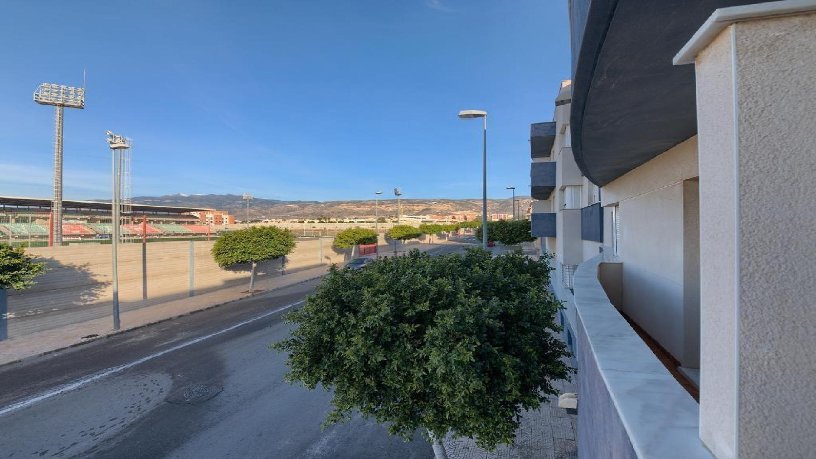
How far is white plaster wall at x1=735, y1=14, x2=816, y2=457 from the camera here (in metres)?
1.61

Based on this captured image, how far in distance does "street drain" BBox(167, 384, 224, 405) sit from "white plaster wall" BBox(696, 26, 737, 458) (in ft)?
37.4

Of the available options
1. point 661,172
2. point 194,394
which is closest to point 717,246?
point 661,172

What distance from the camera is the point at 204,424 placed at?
8.88m

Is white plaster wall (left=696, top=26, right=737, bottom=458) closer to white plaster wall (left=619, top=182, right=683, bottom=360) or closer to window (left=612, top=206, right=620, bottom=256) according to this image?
white plaster wall (left=619, top=182, right=683, bottom=360)

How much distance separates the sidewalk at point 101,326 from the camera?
13969mm

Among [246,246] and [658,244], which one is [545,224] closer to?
[658,244]

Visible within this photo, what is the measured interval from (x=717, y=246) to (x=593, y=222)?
1404 cm

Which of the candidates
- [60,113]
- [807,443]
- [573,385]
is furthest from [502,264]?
[60,113]

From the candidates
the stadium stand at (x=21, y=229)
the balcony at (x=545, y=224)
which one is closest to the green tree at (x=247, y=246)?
the stadium stand at (x=21, y=229)

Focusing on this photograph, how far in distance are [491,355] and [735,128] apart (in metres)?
3.62

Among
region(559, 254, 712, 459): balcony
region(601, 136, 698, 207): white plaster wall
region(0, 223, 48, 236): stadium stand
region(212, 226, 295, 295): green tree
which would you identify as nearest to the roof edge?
region(559, 254, 712, 459): balcony

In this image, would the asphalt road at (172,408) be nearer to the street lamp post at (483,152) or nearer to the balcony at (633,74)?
the balcony at (633,74)

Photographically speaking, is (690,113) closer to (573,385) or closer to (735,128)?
(735,128)

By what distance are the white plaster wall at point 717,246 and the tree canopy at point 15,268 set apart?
1954cm
